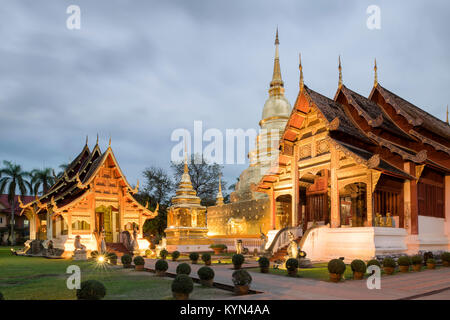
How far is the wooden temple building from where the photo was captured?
924 inches

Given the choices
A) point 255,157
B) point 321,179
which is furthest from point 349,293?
point 255,157

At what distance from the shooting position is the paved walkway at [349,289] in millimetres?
8344

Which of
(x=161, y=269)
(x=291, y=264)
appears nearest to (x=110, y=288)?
(x=161, y=269)

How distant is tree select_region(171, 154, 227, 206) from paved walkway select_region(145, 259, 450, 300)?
36734mm

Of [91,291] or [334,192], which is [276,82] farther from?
[91,291]

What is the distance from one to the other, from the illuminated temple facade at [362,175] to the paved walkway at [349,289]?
4.30 metres

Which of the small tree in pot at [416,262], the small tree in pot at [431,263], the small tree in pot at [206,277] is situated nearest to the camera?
the small tree in pot at [206,277]

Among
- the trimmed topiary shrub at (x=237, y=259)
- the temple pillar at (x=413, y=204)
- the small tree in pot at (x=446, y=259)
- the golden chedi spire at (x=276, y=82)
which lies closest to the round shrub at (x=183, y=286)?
the trimmed topiary shrub at (x=237, y=259)

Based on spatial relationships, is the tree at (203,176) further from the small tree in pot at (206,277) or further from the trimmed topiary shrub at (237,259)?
the small tree in pot at (206,277)

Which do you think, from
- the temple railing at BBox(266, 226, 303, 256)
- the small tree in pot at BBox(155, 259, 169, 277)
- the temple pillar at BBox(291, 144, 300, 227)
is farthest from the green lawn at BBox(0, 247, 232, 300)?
the temple pillar at BBox(291, 144, 300, 227)

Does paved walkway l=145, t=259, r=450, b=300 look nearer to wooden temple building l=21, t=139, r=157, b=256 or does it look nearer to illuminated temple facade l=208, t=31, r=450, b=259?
illuminated temple facade l=208, t=31, r=450, b=259

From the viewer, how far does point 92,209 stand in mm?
24234
